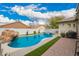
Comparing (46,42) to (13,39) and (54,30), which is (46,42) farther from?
(13,39)

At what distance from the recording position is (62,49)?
55.0 inches

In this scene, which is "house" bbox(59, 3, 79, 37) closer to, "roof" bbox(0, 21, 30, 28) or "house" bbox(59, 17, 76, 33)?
"house" bbox(59, 17, 76, 33)

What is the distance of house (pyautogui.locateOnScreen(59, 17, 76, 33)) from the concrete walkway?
83 millimetres

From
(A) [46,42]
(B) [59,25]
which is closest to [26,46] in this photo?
(A) [46,42]

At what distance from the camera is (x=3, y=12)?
1414 mm

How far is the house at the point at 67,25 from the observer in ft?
4.59

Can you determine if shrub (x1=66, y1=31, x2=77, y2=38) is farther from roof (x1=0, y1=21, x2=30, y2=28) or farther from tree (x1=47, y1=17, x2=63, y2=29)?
roof (x1=0, y1=21, x2=30, y2=28)

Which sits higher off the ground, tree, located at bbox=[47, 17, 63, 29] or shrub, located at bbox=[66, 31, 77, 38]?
tree, located at bbox=[47, 17, 63, 29]

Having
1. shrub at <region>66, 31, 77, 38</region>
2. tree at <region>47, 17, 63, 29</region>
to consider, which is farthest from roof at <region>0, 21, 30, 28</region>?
shrub at <region>66, 31, 77, 38</region>

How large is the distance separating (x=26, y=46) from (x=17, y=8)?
0.30 meters

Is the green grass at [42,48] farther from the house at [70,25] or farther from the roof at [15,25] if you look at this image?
the roof at [15,25]

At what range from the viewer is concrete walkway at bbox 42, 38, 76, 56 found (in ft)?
4.58

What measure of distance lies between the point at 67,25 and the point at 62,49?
0.18 meters

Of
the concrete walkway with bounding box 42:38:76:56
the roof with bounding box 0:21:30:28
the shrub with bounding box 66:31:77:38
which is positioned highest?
the roof with bounding box 0:21:30:28
